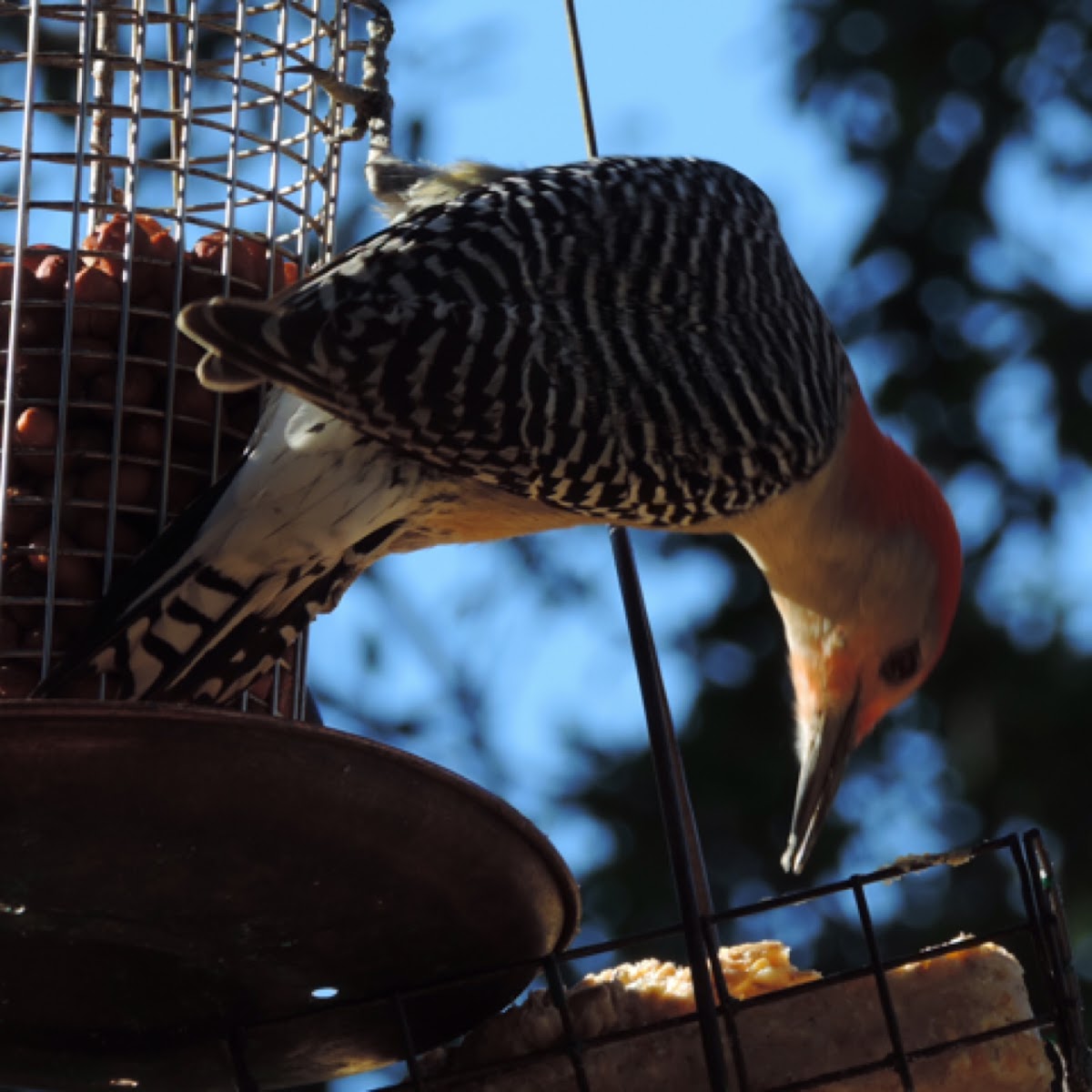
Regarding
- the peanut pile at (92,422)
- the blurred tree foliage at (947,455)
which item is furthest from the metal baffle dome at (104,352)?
the blurred tree foliage at (947,455)

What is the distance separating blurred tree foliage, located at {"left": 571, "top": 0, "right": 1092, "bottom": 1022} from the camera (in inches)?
288

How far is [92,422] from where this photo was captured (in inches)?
123

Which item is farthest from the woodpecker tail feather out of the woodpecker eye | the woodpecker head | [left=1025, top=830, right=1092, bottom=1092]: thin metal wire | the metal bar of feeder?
the woodpecker eye

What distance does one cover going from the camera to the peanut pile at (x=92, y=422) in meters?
3.06

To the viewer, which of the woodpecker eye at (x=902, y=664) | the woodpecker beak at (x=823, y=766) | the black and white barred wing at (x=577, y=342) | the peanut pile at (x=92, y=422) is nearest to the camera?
the black and white barred wing at (x=577, y=342)

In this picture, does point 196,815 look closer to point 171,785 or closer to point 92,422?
point 171,785

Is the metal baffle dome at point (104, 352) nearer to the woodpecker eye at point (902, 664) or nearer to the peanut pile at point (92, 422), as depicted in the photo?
the peanut pile at point (92, 422)

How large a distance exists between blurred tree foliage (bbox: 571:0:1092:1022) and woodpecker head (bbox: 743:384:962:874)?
122 inches

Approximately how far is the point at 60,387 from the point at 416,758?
1055 millimetres

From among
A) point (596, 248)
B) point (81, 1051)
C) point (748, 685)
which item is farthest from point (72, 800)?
point (748, 685)

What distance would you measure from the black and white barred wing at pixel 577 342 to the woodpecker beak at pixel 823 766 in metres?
0.63

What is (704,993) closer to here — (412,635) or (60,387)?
(60,387)

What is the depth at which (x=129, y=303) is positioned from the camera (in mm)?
3145

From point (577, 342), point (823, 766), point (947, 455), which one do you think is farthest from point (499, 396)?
point (947, 455)
